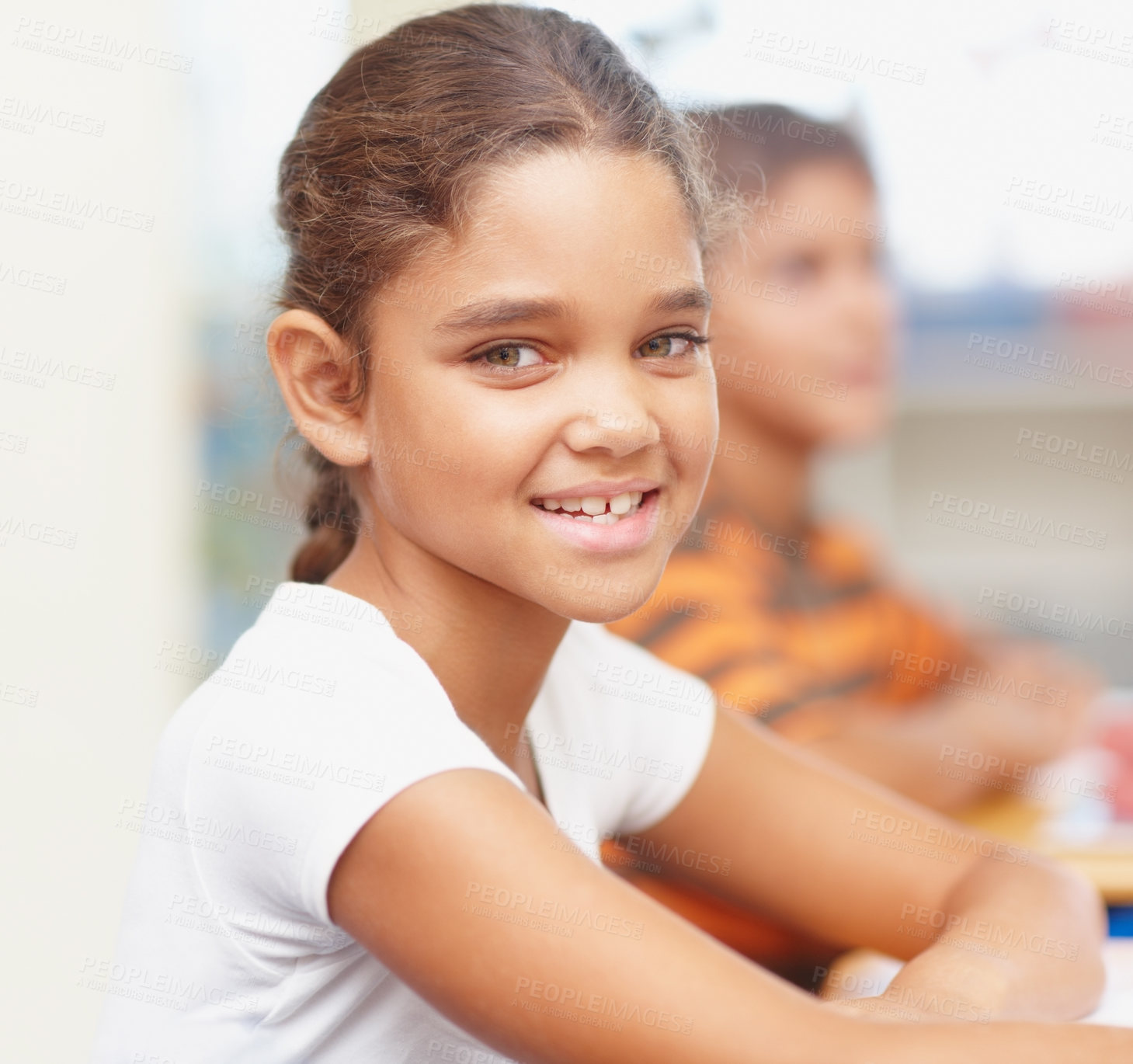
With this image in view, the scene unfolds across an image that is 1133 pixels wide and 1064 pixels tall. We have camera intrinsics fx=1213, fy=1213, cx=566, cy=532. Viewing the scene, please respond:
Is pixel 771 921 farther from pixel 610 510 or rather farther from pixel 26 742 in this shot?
pixel 26 742

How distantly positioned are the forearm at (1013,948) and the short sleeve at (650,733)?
209mm

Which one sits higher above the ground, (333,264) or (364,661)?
(333,264)

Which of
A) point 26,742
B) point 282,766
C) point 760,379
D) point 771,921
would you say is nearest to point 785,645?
point 760,379

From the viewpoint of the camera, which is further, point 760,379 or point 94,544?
point 94,544

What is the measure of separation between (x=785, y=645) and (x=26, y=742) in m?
1.02

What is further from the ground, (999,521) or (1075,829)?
(1075,829)

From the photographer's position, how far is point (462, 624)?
82 centimetres

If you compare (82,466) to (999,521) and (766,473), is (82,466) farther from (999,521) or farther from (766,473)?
(999,521)

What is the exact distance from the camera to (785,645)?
4.82 feet

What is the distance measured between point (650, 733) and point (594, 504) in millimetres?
291

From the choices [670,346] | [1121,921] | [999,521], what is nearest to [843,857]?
[1121,921]

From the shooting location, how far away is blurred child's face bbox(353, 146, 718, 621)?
702mm

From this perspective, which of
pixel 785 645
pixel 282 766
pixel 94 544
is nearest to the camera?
pixel 282 766

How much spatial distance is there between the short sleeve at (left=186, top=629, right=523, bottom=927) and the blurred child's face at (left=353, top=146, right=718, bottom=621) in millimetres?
102
